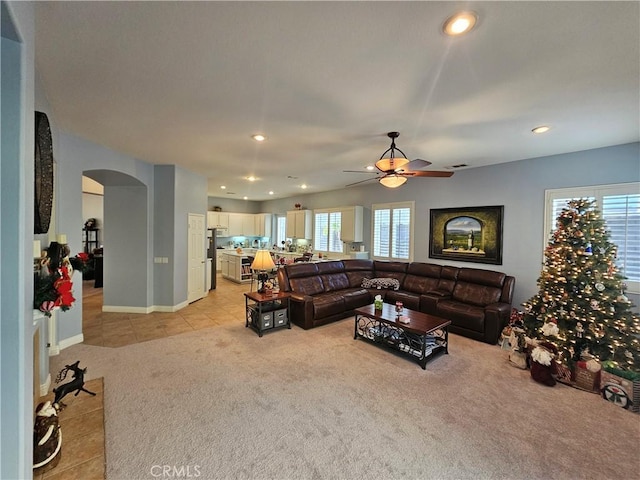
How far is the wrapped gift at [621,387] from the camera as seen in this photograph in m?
2.54

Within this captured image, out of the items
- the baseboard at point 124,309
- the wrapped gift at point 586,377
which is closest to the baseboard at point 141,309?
the baseboard at point 124,309

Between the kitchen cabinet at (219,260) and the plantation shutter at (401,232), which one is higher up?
the plantation shutter at (401,232)

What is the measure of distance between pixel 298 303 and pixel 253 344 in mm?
997

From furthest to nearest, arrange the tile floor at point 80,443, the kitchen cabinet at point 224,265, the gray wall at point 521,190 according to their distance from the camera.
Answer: the kitchen cabinet at point 224,265
the gray wall at point 521,190
the tile floor at point 80,443

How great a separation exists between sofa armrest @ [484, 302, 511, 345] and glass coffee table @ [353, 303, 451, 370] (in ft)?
2.55

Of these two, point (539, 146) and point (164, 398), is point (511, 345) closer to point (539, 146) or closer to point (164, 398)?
point (539, 146)

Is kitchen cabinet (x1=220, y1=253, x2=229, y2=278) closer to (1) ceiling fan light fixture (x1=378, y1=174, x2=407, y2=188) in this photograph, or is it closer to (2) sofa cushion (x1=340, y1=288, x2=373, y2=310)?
(2) sofa cushion (x1=340, y1=288, x2=373, y2=310)

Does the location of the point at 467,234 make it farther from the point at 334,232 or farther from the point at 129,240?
the point at 129,240

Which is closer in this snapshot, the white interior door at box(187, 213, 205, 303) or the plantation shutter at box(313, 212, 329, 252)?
the white interior door at box(187, 213, 205, 303)

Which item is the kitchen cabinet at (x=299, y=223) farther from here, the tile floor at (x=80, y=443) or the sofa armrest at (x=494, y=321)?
the tile floor at (x=80, y=443)

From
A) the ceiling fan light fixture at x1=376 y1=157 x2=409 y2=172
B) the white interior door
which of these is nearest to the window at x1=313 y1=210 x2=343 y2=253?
the white interior door

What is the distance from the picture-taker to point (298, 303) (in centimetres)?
454

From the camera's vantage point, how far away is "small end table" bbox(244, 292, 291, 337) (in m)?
4.19

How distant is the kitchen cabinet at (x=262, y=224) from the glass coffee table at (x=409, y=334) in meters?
6.96
